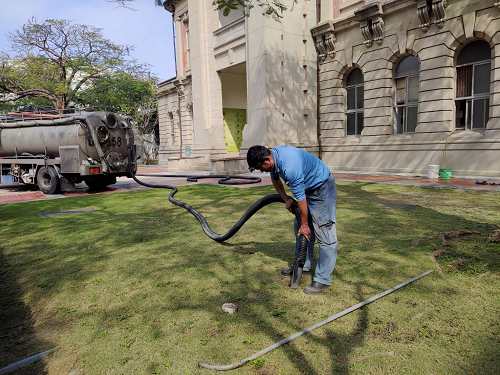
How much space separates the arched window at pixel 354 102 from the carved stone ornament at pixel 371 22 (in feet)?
5.74

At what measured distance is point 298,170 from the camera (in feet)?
11.1

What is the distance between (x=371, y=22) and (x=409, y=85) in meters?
3.45

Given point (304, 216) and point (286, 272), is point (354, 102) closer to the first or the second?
point (286, 272)

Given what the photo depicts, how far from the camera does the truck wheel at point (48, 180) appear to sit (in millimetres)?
12617

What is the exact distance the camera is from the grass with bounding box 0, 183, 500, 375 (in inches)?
107

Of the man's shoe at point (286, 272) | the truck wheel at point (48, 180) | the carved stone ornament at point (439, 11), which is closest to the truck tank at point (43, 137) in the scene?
the truck wheel at point (48, 180)

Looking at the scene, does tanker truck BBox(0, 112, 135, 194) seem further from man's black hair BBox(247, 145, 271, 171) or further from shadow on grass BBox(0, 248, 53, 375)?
man's black hair BBox(247, 145, 271, 171)

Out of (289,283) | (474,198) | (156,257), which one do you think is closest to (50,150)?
(156,257)

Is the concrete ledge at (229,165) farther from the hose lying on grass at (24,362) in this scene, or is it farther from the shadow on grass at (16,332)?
the hose lying on grass at (24,362)

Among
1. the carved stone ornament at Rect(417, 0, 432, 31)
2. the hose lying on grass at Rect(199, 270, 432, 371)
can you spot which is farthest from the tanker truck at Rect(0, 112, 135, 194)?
the carved stone ornament at Rect(417, 0, 432, 31)

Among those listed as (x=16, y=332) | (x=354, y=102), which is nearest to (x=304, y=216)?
(x=16, y=332)

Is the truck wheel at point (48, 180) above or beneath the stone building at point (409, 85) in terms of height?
beneath

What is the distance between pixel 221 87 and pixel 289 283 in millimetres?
20859

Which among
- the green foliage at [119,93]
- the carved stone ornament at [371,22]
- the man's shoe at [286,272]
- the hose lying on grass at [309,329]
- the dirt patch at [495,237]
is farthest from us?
the green foliage at [119,93]
